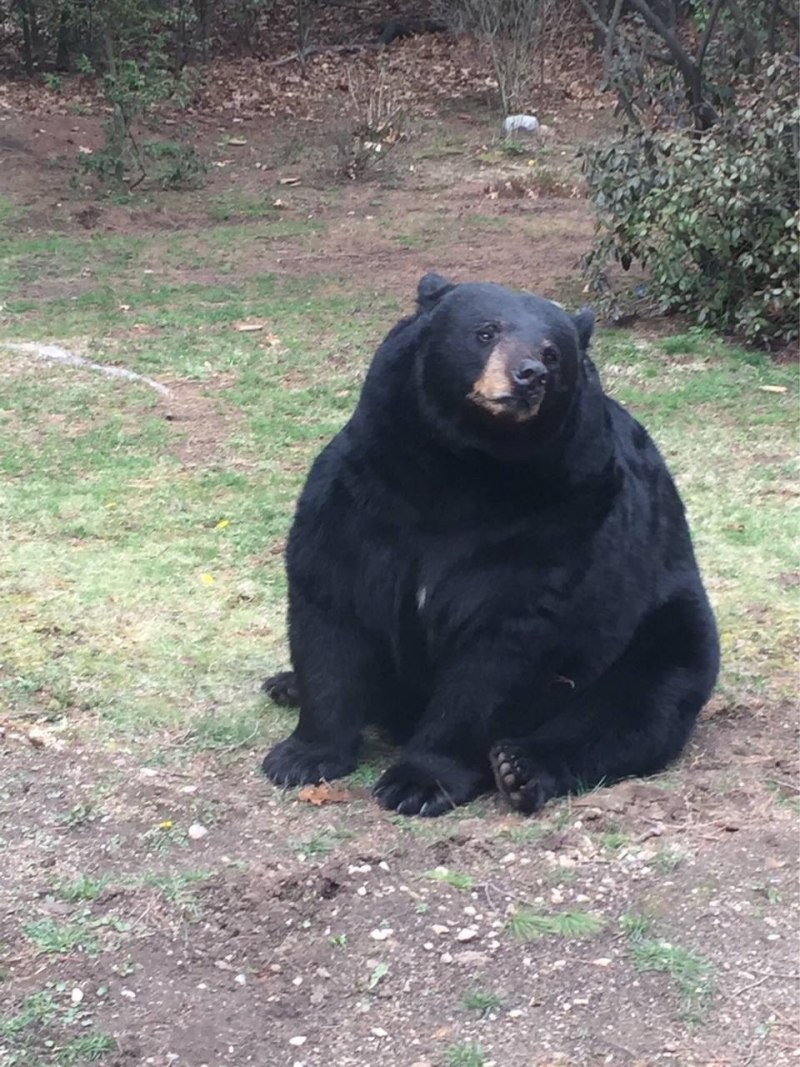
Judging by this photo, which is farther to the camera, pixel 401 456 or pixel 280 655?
pixel 280 655

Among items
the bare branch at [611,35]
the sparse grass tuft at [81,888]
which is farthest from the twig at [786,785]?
the bare branch at [611,35]

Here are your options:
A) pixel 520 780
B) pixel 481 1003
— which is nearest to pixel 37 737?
pixel 520 780

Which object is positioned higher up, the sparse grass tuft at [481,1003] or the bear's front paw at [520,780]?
the sparse grass tuft at [481,1003]

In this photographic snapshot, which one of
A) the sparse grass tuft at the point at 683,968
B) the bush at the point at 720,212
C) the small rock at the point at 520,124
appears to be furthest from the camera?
the small rock at the point at 520,124

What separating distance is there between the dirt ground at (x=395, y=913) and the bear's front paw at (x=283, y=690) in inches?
14.5

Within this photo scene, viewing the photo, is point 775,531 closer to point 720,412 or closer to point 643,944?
point 720,412

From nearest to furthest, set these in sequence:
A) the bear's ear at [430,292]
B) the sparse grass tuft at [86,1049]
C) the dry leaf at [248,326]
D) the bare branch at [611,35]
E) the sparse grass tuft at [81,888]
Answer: the sparse grass tuft at [86,1049]
the sparse grass tuft at [81,888]
the bear's ear at [430,292]
the dry leaf at [248,326]
the bare branch at [611,35]

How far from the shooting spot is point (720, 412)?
8.27 m

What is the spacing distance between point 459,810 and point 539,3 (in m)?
16.6

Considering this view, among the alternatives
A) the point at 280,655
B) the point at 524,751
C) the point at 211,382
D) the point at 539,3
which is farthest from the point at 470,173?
the point at 524,751

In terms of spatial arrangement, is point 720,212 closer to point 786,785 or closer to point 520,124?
point 786,785

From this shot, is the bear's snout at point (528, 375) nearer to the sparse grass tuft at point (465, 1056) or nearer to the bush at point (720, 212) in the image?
the sparse grass tuft at point (465, 1056)

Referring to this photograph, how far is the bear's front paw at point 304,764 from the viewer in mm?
4145

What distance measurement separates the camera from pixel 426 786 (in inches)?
158
